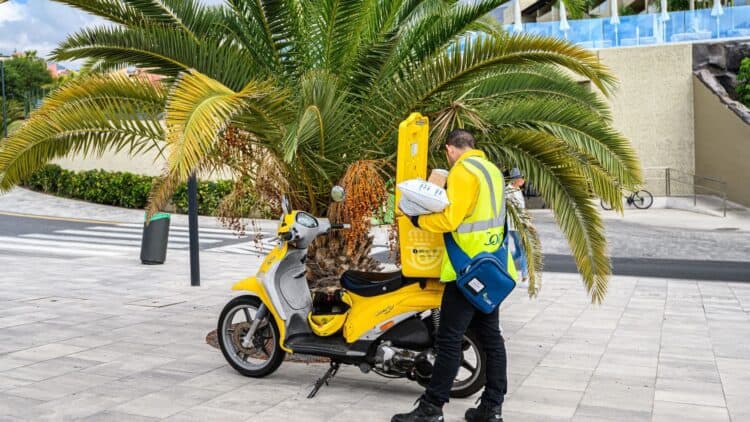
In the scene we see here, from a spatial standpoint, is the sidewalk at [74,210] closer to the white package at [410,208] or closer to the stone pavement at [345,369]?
the stone pavement at [345,369]

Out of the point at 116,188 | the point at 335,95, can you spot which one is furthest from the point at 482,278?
the point at 116,188

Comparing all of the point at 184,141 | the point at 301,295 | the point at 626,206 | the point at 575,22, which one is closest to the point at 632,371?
the point at 301,295

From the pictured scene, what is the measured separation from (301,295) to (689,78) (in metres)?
22.2

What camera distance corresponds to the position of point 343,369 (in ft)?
20.5

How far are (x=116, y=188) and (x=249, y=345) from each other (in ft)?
63.3

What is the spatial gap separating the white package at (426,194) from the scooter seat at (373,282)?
0.72m

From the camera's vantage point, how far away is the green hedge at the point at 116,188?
22.2 meters

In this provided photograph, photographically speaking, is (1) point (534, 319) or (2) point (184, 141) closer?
(2) point (184, 141)

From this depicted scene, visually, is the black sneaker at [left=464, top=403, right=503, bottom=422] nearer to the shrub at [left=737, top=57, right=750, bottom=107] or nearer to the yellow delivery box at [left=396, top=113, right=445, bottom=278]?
the yellow delivery box at [left=396, top=113, right=445, bottom=278]

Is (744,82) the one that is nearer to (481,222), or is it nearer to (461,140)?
(461,140)

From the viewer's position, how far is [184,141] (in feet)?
14.7

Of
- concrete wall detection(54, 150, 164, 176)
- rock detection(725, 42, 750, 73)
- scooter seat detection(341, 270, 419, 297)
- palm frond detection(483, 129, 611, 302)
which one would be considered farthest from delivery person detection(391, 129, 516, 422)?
rock detection(725, 42, 750, 73)

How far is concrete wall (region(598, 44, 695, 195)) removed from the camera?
25.0 meters

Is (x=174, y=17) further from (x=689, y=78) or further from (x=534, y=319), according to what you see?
(x=689, y=78)
